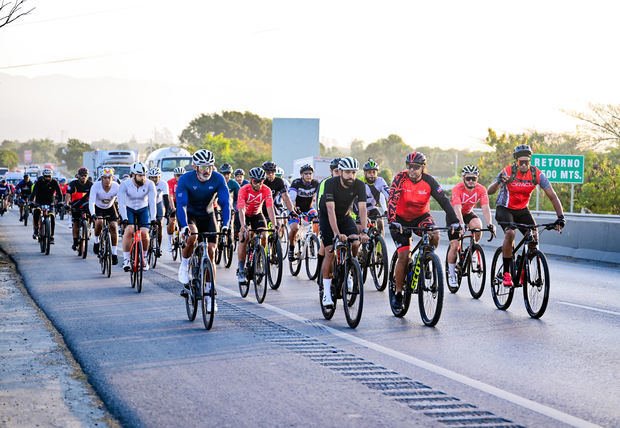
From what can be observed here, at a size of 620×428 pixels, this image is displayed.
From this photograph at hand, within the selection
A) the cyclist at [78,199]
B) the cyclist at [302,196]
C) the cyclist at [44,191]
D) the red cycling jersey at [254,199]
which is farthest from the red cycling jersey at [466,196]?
the cyclist at [44,191]

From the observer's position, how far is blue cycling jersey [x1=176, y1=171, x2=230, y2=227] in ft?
31.8

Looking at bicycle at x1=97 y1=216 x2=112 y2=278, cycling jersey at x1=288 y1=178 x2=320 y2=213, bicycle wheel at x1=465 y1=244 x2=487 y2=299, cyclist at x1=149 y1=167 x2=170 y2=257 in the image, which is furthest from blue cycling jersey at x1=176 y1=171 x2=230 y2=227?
cyclist at x1=149 y1=167 x2=170 y2=257

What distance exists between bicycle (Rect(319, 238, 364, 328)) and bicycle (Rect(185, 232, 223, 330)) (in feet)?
4.72

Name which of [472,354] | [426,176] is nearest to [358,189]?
[426,176]

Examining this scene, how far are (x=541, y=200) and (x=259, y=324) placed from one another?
36.4m

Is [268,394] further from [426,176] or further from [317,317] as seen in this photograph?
[426,176]

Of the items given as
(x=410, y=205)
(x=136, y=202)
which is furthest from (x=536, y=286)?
(x=136, y=202)

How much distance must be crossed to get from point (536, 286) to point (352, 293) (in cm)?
239

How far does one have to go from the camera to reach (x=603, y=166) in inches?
1586

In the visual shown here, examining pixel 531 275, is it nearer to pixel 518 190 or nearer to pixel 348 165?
pixel 518 190

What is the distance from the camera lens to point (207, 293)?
8758mm

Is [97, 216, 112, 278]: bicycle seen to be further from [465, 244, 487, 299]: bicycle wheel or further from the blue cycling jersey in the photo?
[465, 244, 487, 299]: bicycle wheel

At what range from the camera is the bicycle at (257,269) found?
10730mm

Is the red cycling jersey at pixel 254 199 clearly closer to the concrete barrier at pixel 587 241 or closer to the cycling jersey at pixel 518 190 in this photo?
the cycling jersey at pixel 518 190
